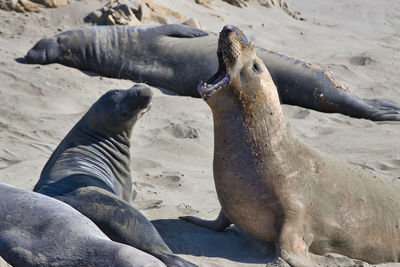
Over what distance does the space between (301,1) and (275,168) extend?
13845mm

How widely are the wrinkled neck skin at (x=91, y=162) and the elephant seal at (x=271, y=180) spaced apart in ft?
3.37

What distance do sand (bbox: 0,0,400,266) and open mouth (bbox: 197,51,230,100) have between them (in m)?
0.92

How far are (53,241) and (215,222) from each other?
1.42 meters

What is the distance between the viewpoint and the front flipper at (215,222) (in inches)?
181

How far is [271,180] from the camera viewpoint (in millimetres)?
4164

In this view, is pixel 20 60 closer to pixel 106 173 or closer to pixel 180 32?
pixel 180 32

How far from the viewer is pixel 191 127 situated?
7109mm

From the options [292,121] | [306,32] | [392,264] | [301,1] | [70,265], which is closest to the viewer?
[70,265]

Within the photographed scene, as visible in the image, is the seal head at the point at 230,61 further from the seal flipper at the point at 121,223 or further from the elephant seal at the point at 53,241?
the elephant seal at the point at 53,241

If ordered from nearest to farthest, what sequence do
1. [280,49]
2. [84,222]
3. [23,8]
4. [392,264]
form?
[84,222], [392,264], [23,8], [280,49]

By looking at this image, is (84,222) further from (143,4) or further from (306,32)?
(306,32)

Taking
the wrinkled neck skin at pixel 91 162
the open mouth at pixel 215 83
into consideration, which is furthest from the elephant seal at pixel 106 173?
the open mouth at pixel 215 83

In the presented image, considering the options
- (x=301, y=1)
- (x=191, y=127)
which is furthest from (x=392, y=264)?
(x=301, y=1)

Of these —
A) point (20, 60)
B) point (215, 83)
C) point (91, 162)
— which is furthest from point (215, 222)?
point (20, 60)
